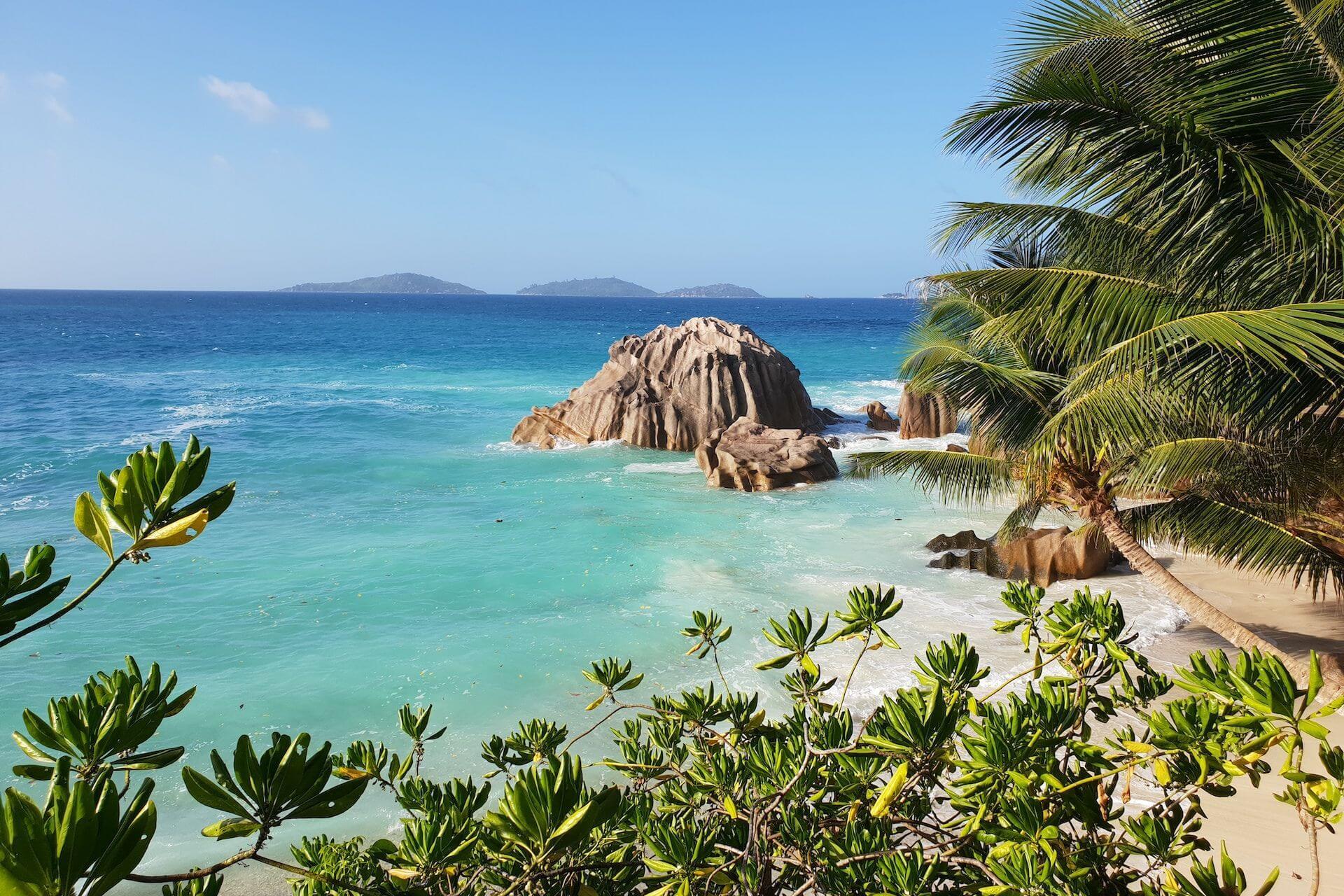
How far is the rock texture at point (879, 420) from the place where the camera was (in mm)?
27281

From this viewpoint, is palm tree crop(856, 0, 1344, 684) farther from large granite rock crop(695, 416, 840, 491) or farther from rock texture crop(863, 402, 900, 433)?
rock texture crop(863, 402, 900, 433)

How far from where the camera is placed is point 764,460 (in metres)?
19.8

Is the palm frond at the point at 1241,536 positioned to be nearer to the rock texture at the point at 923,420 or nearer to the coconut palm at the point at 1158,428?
the coconut palm at the point at 1158,428

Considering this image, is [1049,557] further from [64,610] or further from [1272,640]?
[64,610]

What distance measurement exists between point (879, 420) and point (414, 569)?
1843 centimetres

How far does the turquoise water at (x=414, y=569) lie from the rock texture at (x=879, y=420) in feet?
25.7

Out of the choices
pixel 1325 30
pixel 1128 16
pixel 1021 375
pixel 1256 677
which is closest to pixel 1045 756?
pixel 1256 677

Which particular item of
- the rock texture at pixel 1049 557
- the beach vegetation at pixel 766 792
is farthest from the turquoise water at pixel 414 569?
the beach vegetation at pixel 766 792

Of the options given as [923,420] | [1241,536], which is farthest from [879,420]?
[1241,536]

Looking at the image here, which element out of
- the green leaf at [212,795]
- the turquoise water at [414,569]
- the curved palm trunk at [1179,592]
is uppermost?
the green leaf at [212,795]

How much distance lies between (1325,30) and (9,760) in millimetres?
12865

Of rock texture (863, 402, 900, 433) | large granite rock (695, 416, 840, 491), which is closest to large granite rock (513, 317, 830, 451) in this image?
rock texture (863, 402, 900, 433)

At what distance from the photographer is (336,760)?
9.34 ft

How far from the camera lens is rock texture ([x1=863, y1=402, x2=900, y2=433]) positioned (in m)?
27.3
